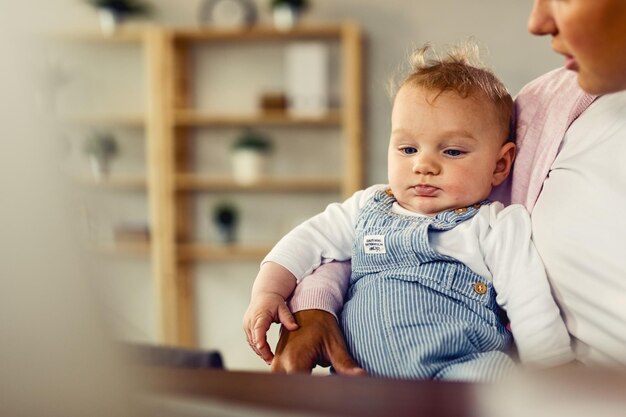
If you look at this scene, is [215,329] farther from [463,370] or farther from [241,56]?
[463,370]

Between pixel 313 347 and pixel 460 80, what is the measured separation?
1.27 feet

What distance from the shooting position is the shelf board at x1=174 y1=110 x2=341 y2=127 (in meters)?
3.87

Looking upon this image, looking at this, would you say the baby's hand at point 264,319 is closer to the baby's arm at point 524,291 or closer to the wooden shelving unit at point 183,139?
the baby's arm at point 524,291

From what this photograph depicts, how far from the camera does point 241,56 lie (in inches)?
163

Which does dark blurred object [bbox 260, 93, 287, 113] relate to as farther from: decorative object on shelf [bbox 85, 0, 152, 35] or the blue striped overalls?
the blue striped overalls

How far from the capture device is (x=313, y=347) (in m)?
0.77

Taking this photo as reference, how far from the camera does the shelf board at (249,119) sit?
152 inches

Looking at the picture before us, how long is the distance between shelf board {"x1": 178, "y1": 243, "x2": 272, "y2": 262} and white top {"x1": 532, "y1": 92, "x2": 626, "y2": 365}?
3.25 meters

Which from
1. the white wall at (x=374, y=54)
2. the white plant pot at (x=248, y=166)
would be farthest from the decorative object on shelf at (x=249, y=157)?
the white wall at (x=374, y=54)

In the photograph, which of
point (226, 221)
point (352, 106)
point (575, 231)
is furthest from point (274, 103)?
point (575, 231)

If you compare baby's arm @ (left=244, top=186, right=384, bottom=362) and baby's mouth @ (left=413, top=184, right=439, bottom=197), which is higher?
baby's mouth @ (left=413, top=184, right=439, bottom=197)

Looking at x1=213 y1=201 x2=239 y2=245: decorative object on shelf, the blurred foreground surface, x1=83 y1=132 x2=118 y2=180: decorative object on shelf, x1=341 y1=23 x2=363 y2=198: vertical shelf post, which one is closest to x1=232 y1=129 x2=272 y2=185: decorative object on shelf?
x1=213 y1=201 x2=239 y2=245: decorative object on shelf

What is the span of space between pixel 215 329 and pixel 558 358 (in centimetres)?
367

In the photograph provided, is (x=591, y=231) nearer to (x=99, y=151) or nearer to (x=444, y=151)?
(x=444, y=151)
